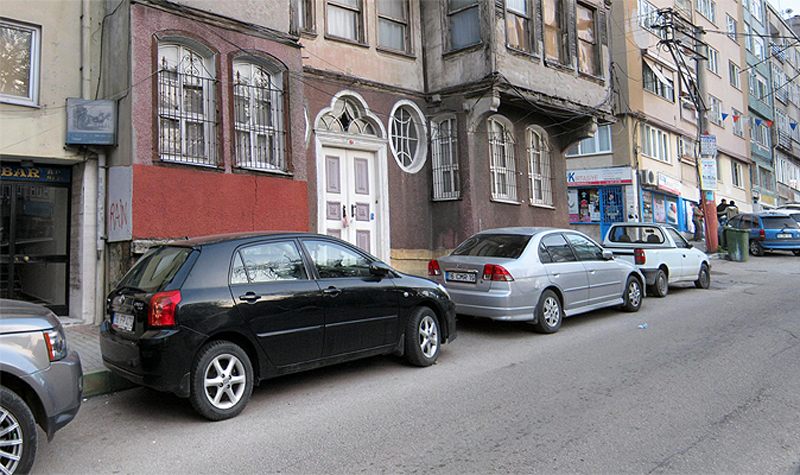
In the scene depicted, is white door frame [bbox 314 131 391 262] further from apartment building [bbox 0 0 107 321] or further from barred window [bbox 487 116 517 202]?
apartment building [bbox 0 0 107 321]

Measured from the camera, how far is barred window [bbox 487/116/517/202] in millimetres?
13867

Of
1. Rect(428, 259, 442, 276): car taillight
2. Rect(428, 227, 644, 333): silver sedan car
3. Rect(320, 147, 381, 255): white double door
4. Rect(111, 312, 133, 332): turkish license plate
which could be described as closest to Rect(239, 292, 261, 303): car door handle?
Rect(111, 312, 133, 332): turkish license plate

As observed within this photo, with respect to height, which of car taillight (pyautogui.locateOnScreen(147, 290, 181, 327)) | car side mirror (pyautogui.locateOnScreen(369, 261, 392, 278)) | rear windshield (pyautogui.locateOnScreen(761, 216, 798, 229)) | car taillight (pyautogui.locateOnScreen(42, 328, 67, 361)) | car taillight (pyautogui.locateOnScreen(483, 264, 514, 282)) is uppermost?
rear windshield (pyautogui.locateOnScreen(761, 216, 798, 229))

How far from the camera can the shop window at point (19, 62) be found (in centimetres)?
815

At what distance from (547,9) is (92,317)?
12.8 metres

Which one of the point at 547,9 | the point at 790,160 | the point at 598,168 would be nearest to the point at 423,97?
the point at 547,9

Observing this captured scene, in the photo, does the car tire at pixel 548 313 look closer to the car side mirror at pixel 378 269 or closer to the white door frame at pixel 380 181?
the car side mirror at pixel 378 269

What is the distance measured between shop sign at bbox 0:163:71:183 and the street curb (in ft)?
14.6

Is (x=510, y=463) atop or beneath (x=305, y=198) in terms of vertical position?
beneath

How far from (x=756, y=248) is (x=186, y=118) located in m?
22.7

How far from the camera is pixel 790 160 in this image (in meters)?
47.8

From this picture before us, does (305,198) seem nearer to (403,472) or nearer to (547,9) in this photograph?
(403,472)

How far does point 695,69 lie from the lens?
2916cm

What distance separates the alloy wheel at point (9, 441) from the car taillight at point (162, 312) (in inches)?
51.1
